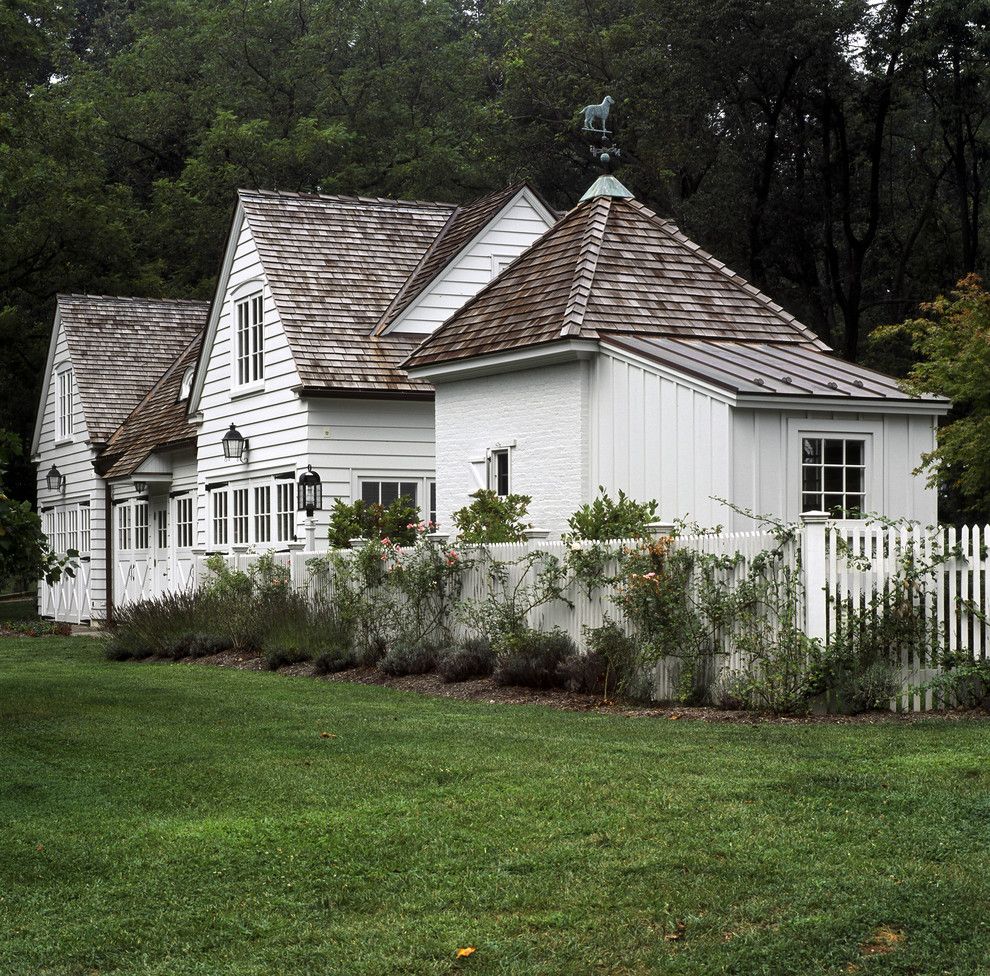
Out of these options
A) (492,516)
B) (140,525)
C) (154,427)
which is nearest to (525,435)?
(492,516)

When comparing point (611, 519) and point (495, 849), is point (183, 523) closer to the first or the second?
point (611, 519)

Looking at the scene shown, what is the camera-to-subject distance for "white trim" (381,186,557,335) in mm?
24438

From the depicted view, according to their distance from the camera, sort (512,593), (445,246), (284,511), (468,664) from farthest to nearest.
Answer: (445,246) < (284,511) < (512,593) < (468,664)

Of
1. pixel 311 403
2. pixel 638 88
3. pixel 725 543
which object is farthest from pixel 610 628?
pixel 638 88

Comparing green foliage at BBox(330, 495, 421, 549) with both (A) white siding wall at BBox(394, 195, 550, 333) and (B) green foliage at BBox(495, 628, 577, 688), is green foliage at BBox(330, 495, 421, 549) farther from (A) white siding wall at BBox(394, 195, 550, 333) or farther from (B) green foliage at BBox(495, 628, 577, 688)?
(B) green foliage at BBox(495, 628, 577, 688)

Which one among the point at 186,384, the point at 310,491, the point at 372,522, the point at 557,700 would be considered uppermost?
the point at 186,384

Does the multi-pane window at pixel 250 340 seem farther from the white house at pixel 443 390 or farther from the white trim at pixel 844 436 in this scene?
the white trim at pixel 844 436

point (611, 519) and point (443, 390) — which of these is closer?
point (611, 519)

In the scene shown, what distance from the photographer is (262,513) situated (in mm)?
25312

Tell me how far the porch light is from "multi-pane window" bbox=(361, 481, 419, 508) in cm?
83

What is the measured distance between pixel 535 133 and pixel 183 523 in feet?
63.7

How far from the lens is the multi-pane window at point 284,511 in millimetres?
24203

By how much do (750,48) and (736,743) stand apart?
26847 millimetres

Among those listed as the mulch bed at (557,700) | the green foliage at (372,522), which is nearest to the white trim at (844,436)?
the mulch bed at (557,700)
